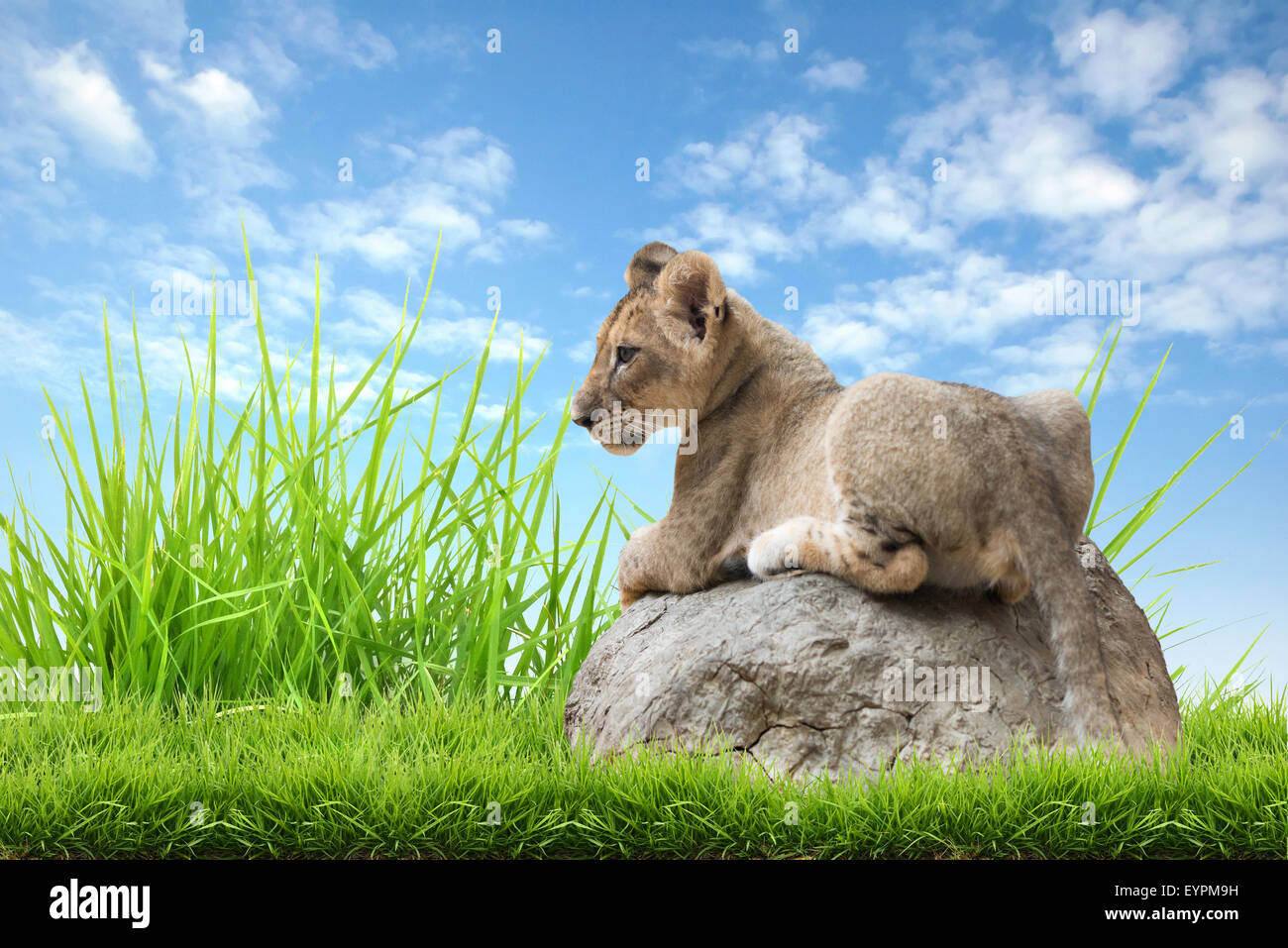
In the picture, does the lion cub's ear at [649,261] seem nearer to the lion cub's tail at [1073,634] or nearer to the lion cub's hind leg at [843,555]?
the lion cub's hind leg at [843,555]

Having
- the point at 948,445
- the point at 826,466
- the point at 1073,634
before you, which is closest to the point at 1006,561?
the point at 1073,634

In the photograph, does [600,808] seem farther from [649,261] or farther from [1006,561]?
[649,261]

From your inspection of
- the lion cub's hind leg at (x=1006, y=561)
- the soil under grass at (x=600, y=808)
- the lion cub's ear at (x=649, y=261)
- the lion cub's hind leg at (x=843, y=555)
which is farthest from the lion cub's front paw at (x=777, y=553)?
the lion cub's ear at (x=649, y=261)

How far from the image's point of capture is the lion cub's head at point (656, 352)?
420 cm

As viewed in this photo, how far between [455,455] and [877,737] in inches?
125

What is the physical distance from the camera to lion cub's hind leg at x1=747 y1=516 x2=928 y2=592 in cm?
367

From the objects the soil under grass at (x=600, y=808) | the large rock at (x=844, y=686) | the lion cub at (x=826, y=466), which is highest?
the lion cub at (x=826, y=466)

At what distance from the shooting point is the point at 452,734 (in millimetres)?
4191

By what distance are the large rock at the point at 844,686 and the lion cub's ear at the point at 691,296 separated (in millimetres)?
1192

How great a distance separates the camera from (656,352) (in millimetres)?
4277

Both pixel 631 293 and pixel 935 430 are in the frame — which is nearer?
pixel 935 430
